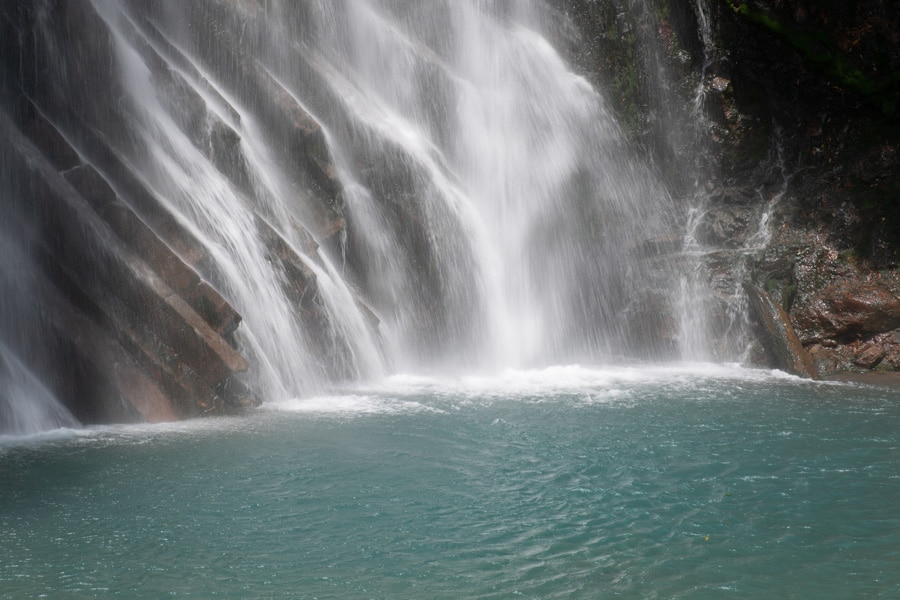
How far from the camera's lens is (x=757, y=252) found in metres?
18.3

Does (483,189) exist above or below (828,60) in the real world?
below

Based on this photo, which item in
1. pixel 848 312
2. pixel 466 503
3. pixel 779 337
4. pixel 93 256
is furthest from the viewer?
pixel 848 312

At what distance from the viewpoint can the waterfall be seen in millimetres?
13453

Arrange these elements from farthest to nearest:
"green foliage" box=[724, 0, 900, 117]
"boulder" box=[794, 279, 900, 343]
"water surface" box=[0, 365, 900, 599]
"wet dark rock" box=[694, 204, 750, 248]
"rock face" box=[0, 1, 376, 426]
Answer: "wet dark rock" box=[694, 204, 750, 248], "green foliage" box=[724, 0, 900, 117], "boulder" box=[794, 279, 900, 343], "rock face" box=[0, 1, 376, 426], "water surface" box=[0, 365, 900, 599]

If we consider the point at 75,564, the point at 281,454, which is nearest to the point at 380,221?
Answer: the point at 281,454

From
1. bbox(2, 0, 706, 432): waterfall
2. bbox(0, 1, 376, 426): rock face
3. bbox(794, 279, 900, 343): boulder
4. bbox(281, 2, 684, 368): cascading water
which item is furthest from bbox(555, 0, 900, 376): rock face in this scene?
bbox(0, 1, 376, 426): rock face

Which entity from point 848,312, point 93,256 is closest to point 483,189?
point 848,312

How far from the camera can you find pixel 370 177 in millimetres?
17125

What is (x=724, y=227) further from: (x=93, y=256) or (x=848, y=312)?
(x=93, y=256)

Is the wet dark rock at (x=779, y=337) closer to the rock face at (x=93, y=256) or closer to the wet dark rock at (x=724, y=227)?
the wet dark rock at (x=724, y=227)

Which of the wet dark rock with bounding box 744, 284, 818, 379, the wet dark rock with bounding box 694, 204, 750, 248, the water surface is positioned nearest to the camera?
the water surface

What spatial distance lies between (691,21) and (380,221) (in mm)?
9248

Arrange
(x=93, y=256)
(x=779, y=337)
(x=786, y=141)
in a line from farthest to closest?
(x=786, y=141), (x=779, y=337), (x=93, y=256)

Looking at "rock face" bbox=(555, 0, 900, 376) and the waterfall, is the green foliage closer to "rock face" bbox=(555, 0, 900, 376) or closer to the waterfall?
"rock face" bbox=(555, 0, 900, 376)
